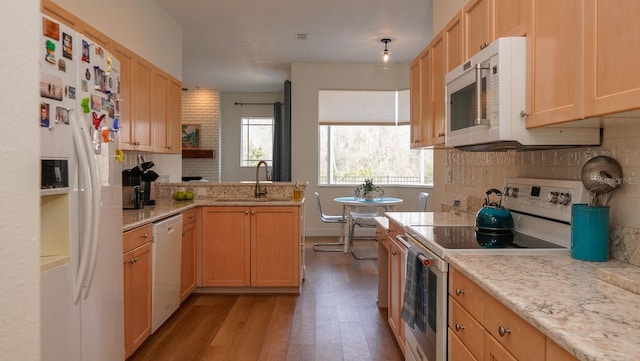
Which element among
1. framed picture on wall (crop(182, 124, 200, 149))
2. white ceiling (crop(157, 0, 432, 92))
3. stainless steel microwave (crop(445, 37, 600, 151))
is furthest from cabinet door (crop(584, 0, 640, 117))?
framed picture on wall (crop(182, 124, 200, 149))

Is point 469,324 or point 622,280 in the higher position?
point 622,280

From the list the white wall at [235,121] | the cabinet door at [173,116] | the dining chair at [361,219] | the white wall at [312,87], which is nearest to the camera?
the cabinet door at [173,116]

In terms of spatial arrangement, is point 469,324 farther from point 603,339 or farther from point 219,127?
point 219,127

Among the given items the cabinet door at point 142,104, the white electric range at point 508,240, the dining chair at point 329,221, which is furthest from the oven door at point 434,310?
the dining chair at point 329,221

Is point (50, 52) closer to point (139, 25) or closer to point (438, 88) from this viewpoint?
point (438, 88)

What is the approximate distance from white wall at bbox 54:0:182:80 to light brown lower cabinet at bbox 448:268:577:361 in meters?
2.87

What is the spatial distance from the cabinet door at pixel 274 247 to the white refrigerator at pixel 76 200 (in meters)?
1.88

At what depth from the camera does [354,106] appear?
7238mm

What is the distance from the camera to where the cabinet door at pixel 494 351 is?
1180mm

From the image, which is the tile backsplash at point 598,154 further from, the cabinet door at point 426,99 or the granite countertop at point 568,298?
the cabinet door at point 426,99

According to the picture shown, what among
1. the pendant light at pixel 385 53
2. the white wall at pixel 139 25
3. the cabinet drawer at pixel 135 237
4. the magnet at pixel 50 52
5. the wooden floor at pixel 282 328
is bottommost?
the wooden floor at pixel 282 328

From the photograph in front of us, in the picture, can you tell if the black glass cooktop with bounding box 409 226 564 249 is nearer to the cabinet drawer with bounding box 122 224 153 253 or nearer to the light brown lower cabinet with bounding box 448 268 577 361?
the light brown lower cabinet with bounding box 448 268 577 361

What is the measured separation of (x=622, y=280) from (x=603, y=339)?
0.41 meters

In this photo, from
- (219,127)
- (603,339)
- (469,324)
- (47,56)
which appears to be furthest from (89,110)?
(219,127)
